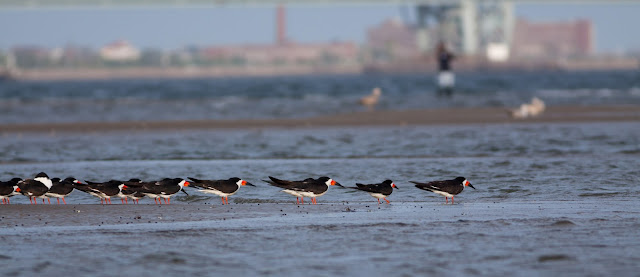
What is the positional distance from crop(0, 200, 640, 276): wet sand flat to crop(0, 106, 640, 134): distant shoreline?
1321 cm

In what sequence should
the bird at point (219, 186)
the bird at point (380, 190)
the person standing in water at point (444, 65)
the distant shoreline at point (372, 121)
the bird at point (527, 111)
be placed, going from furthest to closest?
the person standing in water at point (444, 65)
the bird at point (527, 111)
the distant shoreline at point (372, 121)
the bird at point (219, 186)
the bird at point (380, 190)

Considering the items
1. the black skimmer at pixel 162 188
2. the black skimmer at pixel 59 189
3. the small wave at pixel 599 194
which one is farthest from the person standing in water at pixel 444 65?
the black skimmer at pixel 59 189

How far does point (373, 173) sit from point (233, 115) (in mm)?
16509

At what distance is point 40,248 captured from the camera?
7727mm

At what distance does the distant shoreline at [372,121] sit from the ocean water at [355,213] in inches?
155

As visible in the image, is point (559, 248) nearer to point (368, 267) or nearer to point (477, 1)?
point (368, 267)

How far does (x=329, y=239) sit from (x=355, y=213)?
172 centimetres

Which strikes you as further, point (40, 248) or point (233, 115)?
point (233, 115)

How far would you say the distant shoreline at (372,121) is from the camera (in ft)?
76.7

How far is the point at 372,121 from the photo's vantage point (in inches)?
944

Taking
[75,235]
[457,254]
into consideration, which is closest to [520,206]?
[457,254]

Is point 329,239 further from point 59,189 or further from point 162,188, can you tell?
point 59,189

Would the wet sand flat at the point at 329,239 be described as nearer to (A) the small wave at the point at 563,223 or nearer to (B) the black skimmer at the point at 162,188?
(A) the small wave at the point at 563,223

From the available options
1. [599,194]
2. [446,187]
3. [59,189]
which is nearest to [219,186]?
[59,189]
